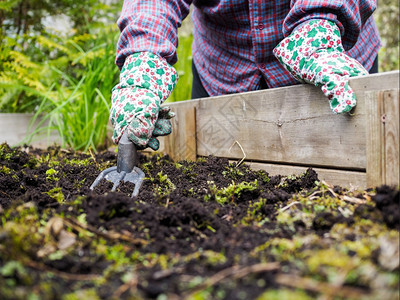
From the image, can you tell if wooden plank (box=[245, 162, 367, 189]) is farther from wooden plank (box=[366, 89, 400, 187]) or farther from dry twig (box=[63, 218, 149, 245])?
dry twig (box=[63, 218, 149, 245])

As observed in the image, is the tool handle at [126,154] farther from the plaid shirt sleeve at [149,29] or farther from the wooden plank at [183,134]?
the wooden plank at [183,134]

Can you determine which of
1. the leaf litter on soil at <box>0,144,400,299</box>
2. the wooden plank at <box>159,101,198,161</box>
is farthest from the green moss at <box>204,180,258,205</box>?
the wooden plank at <box>159,101,198,161</box>

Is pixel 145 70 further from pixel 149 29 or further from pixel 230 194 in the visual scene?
pixel 230 194

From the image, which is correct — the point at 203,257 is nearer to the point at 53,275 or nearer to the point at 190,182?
the point at 53,275

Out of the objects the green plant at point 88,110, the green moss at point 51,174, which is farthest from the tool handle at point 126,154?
the green plant at point 88,110

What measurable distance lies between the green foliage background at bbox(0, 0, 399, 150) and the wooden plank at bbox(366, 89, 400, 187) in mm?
2080

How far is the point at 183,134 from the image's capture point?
245cm

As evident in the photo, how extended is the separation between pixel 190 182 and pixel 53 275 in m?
0.97

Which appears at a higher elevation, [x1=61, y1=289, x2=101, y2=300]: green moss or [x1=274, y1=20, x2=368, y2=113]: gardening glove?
[x1=274, y1=20, x2=368, y2=113]: gardening glove

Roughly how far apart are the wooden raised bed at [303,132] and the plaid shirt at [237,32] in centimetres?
24

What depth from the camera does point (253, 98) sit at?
1938mm

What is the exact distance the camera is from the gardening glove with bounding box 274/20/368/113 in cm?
139

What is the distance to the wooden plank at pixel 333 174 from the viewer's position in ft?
4.67

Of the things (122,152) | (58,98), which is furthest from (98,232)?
(58,98)
